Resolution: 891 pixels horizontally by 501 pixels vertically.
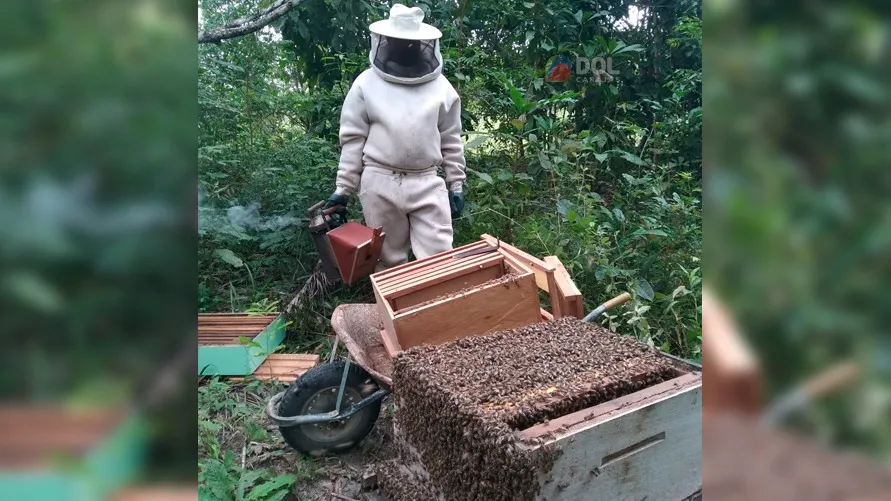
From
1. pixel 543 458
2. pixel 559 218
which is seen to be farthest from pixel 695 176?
pixel 543 458

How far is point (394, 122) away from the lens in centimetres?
→ 328

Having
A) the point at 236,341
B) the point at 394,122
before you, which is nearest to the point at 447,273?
the point at 394,122

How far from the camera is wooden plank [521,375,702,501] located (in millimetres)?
1682

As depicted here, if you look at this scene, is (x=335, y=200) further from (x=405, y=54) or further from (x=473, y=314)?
(x=473, y=314)

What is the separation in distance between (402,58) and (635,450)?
2.39 meters

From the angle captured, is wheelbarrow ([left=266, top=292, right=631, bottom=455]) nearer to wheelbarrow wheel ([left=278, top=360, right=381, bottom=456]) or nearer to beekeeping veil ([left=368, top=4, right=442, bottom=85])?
wheelbarrow wheel ([left=278, top=360, right=381, bottom=456])

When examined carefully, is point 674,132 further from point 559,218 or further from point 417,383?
point 417,383

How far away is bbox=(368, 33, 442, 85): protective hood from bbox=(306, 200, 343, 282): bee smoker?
2.73 ft

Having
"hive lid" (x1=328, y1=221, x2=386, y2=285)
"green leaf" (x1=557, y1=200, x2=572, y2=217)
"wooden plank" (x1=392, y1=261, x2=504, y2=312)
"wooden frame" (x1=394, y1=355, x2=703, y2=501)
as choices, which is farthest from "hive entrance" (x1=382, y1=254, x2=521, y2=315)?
"green leaf" (x1=557, y1=200, x2=572, y2=217)

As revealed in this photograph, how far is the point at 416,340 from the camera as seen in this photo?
2289mm
